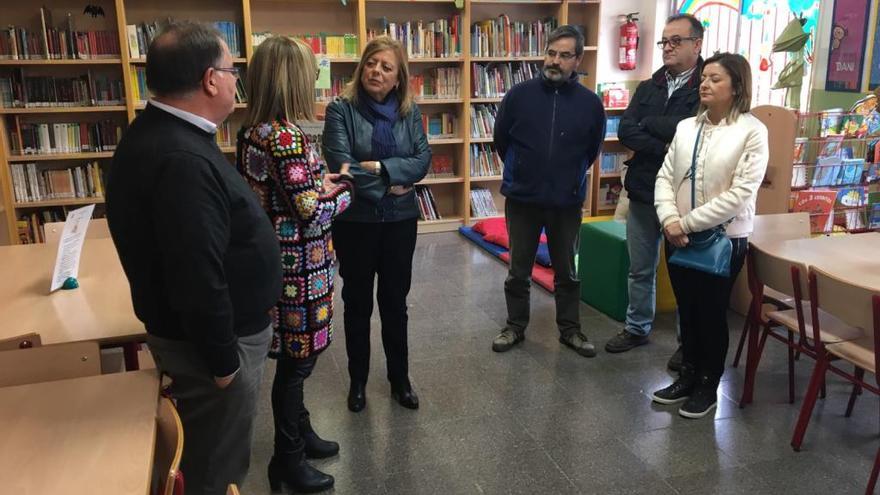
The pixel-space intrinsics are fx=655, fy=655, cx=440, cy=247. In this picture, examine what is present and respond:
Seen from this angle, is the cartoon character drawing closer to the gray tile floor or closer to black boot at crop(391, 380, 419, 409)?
the gray tile floor

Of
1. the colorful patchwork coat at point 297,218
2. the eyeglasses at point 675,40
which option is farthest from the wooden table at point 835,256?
the colorful patchwork coat at point 297,218

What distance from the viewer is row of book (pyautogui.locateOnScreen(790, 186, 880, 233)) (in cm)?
399

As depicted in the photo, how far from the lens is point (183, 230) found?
1.36 m

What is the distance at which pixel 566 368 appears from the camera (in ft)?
10.6

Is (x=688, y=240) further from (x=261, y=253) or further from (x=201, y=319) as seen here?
(x=201, y=319)

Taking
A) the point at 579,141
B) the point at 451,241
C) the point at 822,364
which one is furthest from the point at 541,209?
the point at 451,241

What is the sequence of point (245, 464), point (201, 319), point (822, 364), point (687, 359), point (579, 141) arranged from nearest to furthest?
point (201, 319), point (245, 464), point (822, 364), point (687, 359), point (579, 141)

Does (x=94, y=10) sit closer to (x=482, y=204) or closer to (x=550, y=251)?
(x=482, y=204)

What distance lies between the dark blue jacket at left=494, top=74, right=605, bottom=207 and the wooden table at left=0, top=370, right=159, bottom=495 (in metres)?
2.10

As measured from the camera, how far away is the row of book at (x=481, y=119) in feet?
19.9

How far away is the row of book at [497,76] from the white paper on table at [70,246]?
420 centimetres

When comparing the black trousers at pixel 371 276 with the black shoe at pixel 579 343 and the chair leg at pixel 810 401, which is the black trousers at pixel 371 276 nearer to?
the black shoe at pixel 579 343

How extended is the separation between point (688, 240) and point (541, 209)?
0.83 metres

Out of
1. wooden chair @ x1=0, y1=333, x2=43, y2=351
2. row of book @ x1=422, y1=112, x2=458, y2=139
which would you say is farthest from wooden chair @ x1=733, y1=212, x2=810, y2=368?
row of book @ x1=422, y1=112, x2=458, y2=139
